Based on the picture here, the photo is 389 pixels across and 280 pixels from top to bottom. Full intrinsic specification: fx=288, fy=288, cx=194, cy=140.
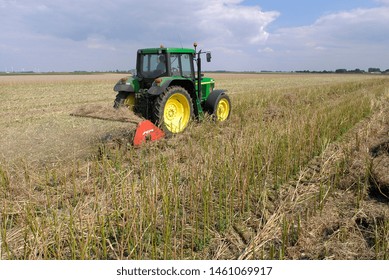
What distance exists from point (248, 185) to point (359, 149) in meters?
2.53

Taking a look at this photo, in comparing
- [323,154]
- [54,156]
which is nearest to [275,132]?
[323,154]

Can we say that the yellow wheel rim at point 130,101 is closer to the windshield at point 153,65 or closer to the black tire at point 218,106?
the windshield at point 153,65

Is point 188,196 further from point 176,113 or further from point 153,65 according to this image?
point 153,65

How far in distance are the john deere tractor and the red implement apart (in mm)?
219

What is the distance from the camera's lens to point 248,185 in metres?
3.42

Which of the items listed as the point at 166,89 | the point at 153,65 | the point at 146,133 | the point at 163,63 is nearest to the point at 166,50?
the point at 163,63

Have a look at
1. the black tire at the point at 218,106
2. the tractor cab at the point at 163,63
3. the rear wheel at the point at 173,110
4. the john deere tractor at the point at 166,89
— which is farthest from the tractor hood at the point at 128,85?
the black tire at the point at 218,106

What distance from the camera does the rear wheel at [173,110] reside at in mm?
5738

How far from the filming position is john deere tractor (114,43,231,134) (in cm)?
587

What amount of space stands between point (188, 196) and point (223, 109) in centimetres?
508

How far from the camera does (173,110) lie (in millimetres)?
6270

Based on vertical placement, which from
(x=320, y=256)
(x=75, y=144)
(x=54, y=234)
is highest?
(x=75, y=144)

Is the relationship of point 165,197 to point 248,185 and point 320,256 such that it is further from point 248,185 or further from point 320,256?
point 320,256

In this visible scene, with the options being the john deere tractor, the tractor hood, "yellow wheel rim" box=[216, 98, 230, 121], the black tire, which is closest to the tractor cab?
the john deere tractor
